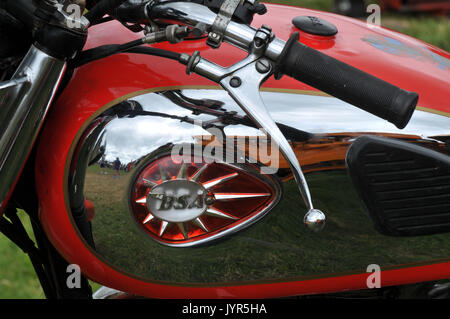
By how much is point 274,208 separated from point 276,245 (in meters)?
0.09

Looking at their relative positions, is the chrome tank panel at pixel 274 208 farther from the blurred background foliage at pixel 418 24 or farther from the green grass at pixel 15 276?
the blurred background foliage at pixel 418 24

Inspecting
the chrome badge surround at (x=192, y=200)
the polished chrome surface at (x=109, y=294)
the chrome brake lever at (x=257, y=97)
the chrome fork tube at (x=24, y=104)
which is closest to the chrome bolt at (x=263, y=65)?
the chrome brake lever at (x=257, y=97)

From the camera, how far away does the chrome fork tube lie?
93cm

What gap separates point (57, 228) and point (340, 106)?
2.03 ft

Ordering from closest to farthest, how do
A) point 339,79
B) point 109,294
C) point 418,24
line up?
point 339,79 < point 109,294 < point 418,24

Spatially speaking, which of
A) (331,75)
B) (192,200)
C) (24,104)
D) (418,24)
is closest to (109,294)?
(192,200)

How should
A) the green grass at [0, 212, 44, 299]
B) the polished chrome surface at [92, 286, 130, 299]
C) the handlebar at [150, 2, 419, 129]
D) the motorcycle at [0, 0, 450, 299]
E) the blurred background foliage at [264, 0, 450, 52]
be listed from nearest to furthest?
1. the handlebar at [150, 2, 419, 129]
2. the motorcycle at [0, 0, 450, 299]
3. the polished chrome surface at [92, 286, 130, 299]
4. the green grass at [0, 212, 44, 299]
5. the blurred background foliage at [264, 0, 450, 52]

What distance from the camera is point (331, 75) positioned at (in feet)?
2.88

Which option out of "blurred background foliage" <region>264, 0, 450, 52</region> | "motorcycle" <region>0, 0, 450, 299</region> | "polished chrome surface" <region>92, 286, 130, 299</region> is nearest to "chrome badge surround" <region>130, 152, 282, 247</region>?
"motorcycle" <region>0, 0, 450, 299</region>

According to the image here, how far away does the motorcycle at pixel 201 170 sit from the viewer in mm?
1012

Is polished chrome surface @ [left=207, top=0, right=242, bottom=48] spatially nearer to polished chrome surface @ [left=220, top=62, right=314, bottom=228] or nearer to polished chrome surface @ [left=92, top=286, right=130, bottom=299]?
polished chrome surface @ [left=220, top=62, right=314, bottom=228]

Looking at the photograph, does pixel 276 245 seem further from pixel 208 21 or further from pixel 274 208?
pixel 208 21

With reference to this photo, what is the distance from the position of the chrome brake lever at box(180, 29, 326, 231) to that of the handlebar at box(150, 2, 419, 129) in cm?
3

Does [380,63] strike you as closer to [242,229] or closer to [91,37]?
[242,229]
